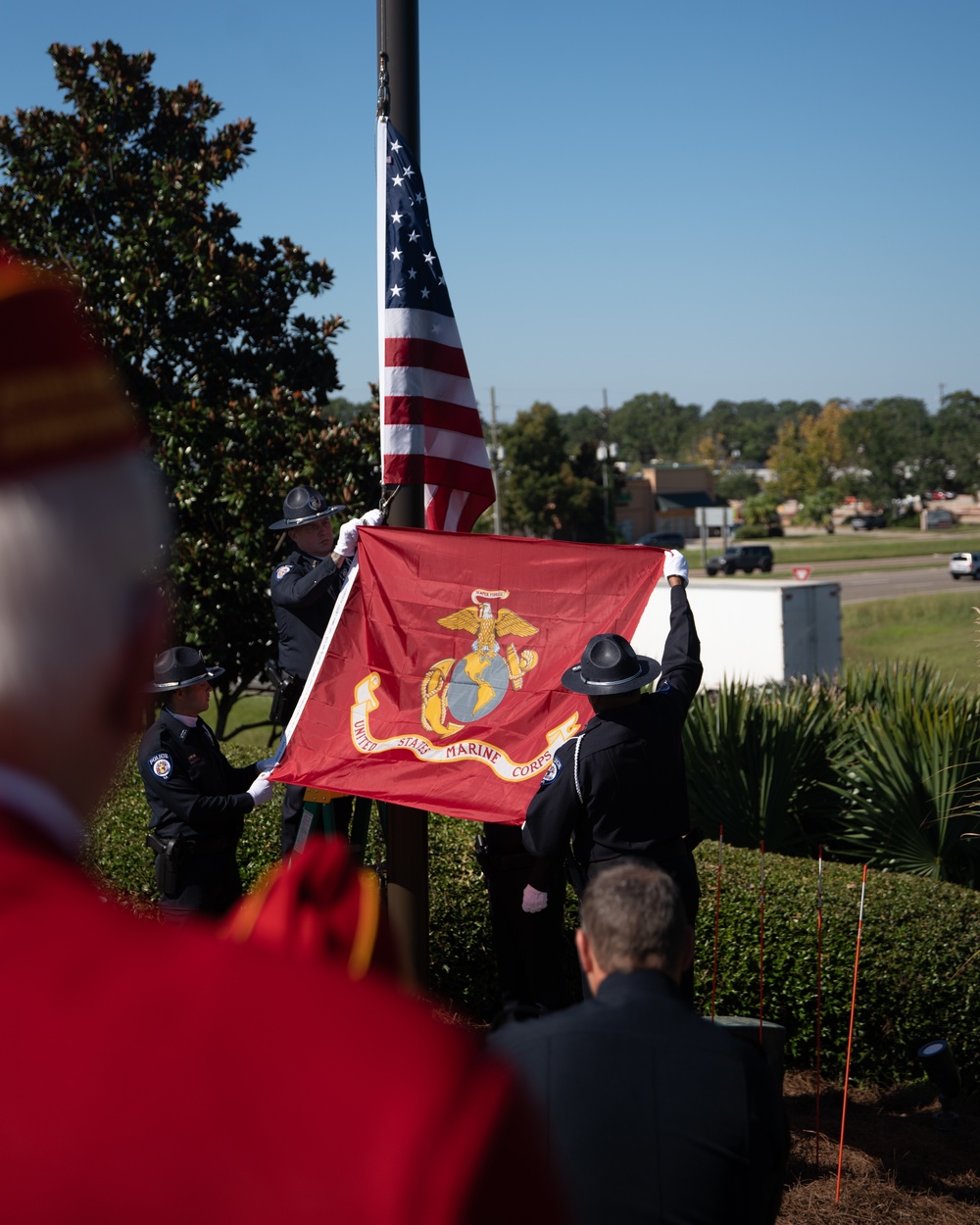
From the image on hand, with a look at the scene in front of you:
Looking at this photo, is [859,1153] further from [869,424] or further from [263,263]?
[869,424]

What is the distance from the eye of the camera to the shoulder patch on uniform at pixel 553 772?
17.3 feet

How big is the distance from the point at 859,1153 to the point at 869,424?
94.4m

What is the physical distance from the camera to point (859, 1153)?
559 cm

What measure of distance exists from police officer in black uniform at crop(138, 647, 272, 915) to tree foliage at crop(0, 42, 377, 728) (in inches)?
188

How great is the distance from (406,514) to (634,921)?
3.18 metres

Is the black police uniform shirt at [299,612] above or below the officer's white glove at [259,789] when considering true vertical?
above

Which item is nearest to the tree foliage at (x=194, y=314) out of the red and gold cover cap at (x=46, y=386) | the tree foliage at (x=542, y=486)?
the red and gold cover cap at (x=46, y=386)

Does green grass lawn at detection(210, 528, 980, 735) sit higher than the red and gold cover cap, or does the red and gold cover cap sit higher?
the red and gold cover cap

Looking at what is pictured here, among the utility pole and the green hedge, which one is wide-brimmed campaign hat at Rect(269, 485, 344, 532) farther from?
the green hedge

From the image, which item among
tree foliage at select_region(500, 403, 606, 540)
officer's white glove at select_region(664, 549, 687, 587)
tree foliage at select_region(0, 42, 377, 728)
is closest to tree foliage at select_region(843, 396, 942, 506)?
tree foliage at select_region(500, 403, 606, 540)

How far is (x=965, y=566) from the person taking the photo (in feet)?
154

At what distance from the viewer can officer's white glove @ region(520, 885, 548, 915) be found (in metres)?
5.81

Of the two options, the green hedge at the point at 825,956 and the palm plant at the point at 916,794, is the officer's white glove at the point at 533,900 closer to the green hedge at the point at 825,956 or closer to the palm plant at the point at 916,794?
the green hedge at the point at 825,956

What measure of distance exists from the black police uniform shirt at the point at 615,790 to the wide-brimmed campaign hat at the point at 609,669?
119 mm
